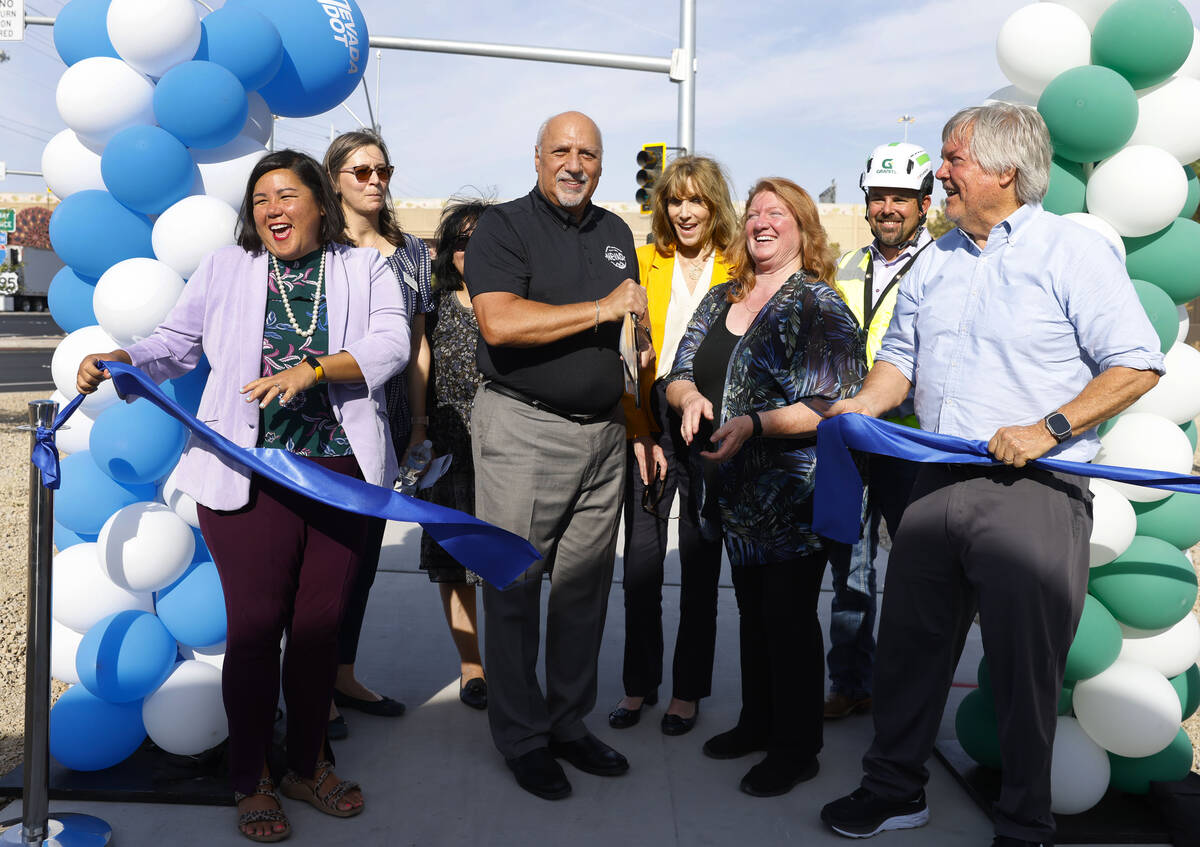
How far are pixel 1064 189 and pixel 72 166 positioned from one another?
10.6 feet

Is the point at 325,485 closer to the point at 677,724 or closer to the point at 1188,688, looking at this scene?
the point at 677,724

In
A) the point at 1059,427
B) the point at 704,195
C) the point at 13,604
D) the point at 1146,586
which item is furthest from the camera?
the point at 13,604

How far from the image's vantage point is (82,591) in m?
3.12

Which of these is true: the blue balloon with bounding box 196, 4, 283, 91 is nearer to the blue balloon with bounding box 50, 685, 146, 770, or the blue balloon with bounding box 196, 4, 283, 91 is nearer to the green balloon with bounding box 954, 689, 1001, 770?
the blue balloon with bounding box 50, 685, 146, 770

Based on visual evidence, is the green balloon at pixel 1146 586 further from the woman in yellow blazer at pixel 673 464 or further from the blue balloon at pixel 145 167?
the blue balloon at pixel 145 167

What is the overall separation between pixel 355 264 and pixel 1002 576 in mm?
2103

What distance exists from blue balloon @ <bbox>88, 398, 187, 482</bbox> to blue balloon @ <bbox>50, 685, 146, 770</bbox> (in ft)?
2.37

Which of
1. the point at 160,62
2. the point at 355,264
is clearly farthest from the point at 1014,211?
the point at 160,62

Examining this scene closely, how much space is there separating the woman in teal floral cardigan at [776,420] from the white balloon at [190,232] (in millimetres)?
1588

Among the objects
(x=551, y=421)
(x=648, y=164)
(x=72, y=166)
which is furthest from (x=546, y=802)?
(x=648, y=164)

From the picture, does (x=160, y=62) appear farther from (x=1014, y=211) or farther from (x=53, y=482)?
(x=1014, y=211)

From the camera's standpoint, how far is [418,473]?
12.2 ft

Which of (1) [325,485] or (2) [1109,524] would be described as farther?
(2) [1109,524]

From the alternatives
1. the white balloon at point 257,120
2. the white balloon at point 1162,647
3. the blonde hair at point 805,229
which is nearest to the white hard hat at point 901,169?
the blonde hair at point 805,229
